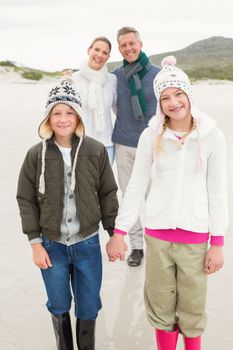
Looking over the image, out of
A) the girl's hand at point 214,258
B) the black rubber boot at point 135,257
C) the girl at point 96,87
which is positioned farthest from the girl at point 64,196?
the black rubber boot at point 135,257

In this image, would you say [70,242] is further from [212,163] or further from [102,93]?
[102,93]

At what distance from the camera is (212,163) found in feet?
7.57

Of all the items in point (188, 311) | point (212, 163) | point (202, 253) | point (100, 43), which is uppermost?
point (100, 43)

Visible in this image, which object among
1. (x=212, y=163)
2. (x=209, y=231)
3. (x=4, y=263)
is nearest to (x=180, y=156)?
(x=212, y=163)

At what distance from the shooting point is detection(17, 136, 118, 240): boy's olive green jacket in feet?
7.93

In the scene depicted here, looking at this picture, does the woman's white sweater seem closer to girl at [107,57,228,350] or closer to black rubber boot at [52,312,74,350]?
girl at [107,57,228,350]

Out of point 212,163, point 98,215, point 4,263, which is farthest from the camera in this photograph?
point 4,263

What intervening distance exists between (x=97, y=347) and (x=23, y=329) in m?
0.53

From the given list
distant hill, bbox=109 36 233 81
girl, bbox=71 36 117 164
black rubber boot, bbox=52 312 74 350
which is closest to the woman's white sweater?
girl, bbox=71 36 117 164

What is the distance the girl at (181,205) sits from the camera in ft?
7.56

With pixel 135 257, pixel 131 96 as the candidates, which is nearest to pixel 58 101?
pixel 131 96

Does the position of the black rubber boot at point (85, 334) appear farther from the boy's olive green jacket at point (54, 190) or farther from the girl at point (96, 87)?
the girl at point (96, 87)

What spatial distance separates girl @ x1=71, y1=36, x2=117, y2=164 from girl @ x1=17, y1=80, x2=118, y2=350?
116 cm

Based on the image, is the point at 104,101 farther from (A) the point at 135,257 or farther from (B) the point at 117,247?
(B) the point at 117,247
